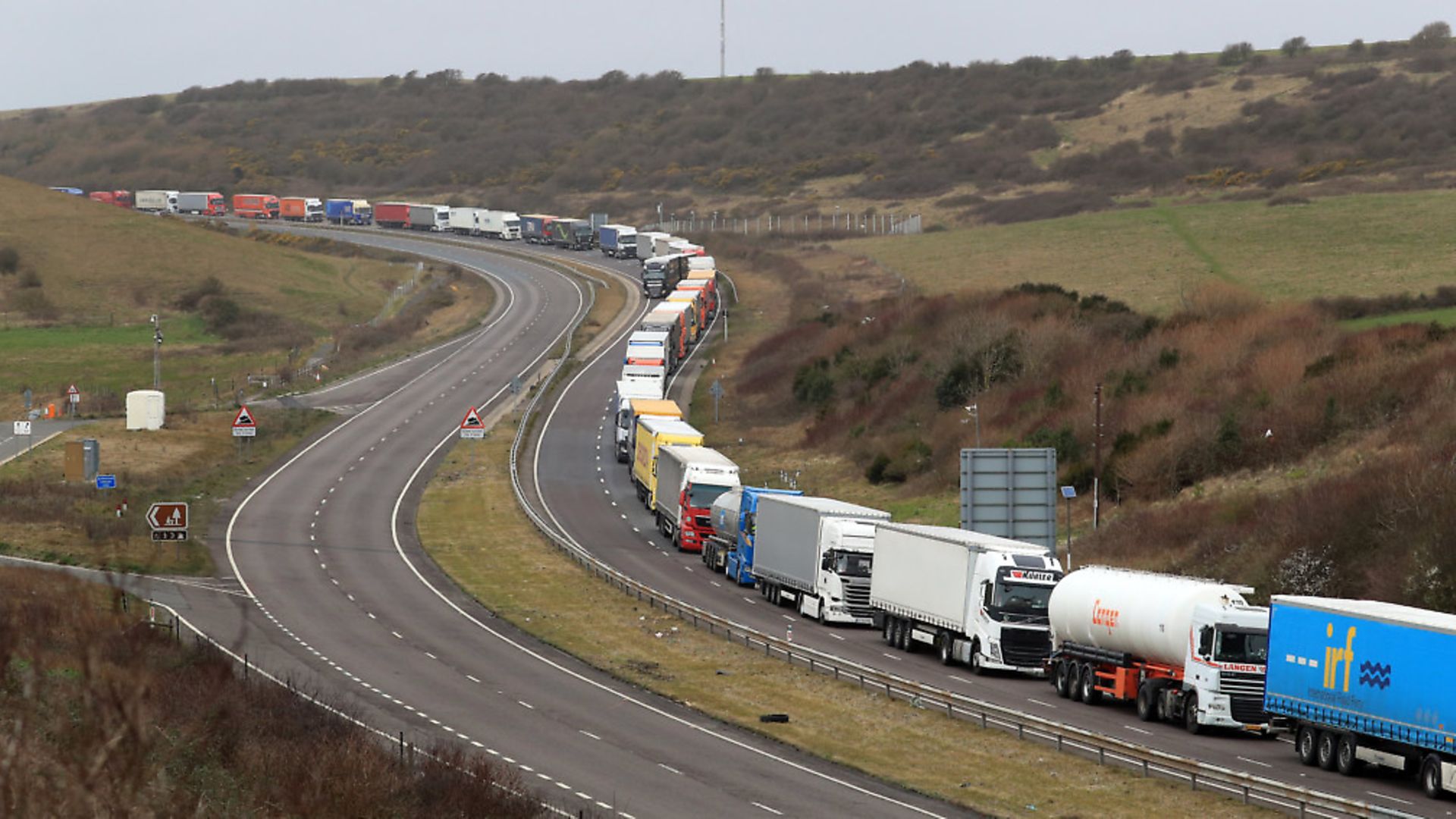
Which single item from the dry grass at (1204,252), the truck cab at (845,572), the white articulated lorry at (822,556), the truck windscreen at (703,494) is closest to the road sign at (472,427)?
the truck windscreen at (703,494)

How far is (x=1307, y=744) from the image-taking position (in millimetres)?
36938

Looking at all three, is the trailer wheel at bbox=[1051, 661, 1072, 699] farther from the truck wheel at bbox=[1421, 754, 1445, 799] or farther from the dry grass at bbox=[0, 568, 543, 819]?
the dry grass at bbox=[0, 568, 543, 819]

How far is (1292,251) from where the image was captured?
378ft

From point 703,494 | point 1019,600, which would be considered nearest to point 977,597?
point 1019,600

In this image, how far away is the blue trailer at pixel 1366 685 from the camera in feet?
108

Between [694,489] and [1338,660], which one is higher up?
[1338,660]

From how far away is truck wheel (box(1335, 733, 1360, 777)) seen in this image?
35250 millimetres

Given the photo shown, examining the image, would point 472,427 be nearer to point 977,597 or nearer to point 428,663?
point 428,663

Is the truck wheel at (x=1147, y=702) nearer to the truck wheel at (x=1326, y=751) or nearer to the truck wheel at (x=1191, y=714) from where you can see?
the truck wheel at (x=1191, y=714)

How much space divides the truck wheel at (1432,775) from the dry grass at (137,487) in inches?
1201

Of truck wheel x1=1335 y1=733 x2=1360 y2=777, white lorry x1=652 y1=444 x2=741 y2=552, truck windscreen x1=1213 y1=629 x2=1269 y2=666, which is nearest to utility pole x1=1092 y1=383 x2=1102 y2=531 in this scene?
white lorry x1=652 y1=444 x2=741 y2=552

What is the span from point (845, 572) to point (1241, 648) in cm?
1783

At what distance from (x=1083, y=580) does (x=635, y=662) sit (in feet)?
39.4

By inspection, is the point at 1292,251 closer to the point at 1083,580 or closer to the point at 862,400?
the point at 862,400
